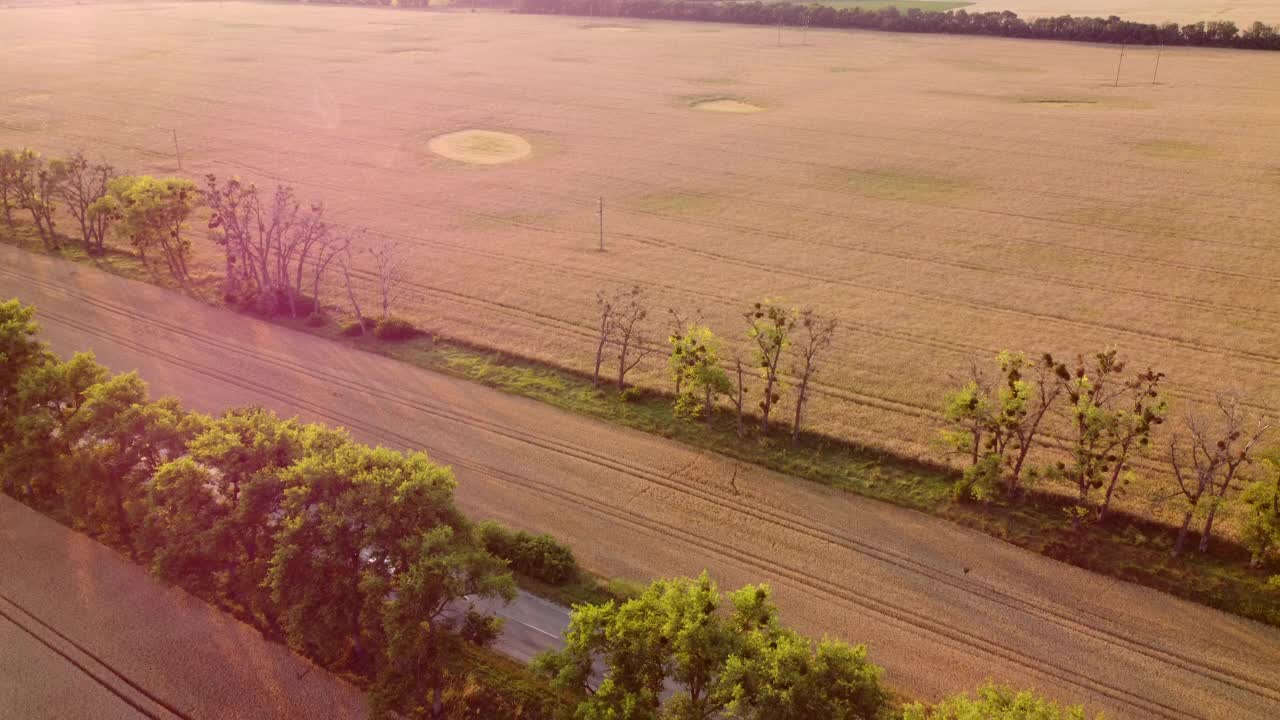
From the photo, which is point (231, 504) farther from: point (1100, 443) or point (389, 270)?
point (1100, 443)

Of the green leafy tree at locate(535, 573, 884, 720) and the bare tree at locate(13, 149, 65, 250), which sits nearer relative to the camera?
the green leafy tree at locate(535, 573, 884, 720)

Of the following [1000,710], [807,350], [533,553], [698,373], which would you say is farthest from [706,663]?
[807,350]

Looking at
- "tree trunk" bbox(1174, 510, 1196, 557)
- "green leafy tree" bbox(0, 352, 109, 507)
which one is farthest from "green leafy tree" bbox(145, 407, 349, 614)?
"tree trunk" bbox(1174, 510, 1196, 557)

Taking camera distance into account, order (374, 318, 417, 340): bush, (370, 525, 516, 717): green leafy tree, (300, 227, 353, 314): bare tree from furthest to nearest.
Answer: (300, 227, 353, 314): bare tree < (374, 318, 417, 340): bush < (370, 525, 516, 717): green leafy tree

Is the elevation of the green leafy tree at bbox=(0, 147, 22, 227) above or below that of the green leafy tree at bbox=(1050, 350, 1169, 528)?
above

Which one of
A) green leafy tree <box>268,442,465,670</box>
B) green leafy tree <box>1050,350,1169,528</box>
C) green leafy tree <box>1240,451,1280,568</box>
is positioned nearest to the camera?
green leafy tree <box>268,442,465,670</box>

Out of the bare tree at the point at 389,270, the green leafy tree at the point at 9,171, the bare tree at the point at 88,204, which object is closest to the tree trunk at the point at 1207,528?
the bare tree at the point at 389,270

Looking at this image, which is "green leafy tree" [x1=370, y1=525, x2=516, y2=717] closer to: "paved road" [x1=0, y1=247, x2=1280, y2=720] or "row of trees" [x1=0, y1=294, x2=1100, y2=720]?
"row of trees" [x1=0, y1=294, x2=1100, y2=720]

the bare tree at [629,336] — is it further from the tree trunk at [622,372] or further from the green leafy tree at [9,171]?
the green leafy tree at [9,171]
